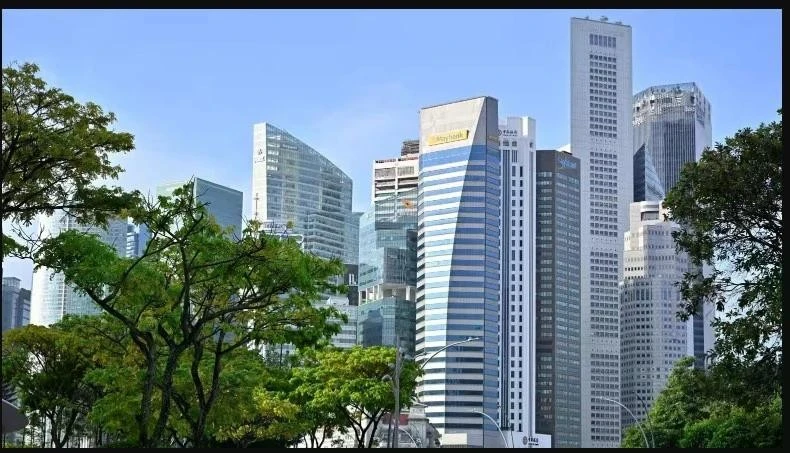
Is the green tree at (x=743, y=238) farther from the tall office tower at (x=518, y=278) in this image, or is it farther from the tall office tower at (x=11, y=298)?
the tall office tower at (x=518, y=278)

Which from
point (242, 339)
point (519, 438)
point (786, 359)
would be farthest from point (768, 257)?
point (519, 438)

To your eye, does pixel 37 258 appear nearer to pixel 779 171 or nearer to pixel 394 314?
pixel 779 171

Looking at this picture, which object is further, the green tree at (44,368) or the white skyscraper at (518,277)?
the white skyscraper at (518,277)

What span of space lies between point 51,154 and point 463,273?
531 ft

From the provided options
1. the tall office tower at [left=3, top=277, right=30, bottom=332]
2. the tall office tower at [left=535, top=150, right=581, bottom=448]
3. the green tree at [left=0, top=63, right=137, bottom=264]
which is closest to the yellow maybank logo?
the tall office tower at [left=535, top=150, right=581, bottom=448]

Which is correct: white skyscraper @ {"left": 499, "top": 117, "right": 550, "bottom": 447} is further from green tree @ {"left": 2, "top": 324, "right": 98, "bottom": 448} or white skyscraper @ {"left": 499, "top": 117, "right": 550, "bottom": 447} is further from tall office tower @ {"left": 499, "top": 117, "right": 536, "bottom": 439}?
green tree @ {"left": 2, "top": 324, "right": 98, "bottom": 448}

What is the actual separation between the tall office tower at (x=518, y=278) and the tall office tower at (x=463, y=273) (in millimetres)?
3731

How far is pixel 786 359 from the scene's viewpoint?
1653cm

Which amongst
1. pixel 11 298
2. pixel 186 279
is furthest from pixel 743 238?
pixel 11 298

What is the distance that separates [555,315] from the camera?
195m

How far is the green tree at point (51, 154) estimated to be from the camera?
21531mm

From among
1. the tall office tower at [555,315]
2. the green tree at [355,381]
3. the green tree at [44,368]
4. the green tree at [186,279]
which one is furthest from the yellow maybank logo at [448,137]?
the green tree at [186,279]

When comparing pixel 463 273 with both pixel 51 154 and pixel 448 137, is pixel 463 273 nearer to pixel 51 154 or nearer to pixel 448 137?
pixel 448 137

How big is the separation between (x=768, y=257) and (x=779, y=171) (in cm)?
170
